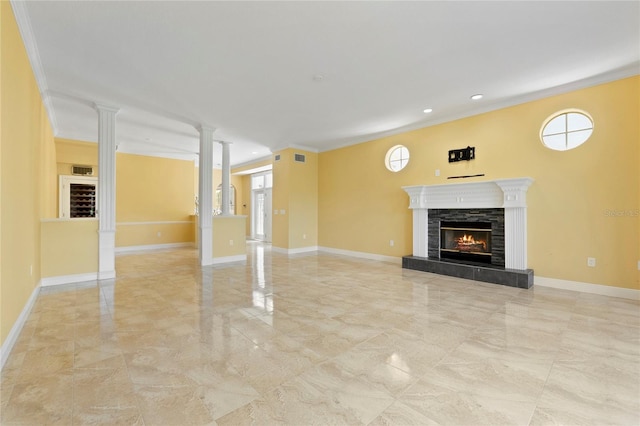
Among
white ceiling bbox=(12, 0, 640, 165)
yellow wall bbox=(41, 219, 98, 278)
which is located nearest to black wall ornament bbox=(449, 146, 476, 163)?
white ceiling bbox=(12, 0, 640, 165)

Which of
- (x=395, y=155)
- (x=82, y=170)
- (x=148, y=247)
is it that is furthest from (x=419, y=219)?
(x=82, y=170)

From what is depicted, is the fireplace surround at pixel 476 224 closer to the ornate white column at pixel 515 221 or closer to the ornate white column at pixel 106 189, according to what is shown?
the ornate white column at pixel 515 221

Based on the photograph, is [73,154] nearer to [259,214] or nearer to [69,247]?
[69,247]

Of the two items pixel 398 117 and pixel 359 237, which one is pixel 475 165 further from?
pixel 359 237

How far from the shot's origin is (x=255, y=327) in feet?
8.77

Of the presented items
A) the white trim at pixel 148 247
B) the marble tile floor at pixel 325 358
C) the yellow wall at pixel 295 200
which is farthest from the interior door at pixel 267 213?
the marble tile floor at pixel 325 358

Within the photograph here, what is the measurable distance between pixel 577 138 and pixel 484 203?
4.78ft

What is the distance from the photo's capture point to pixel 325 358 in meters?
2.11

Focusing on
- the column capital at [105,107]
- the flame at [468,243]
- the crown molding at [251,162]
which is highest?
the crown molding at [251,162]

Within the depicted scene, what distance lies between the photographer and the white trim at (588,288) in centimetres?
353

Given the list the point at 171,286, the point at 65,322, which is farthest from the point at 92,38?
the point at 171,286

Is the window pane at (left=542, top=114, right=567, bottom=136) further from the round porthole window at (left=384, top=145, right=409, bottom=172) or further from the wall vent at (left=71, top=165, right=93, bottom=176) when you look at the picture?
the wall vent at (left=71, top=165, right=93, bottom=176)

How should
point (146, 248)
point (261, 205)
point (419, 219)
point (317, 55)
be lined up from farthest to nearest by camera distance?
point (261, 205), point (146, 248), point (419, 219), point (317, 55)

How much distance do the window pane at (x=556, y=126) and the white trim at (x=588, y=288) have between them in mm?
2186
